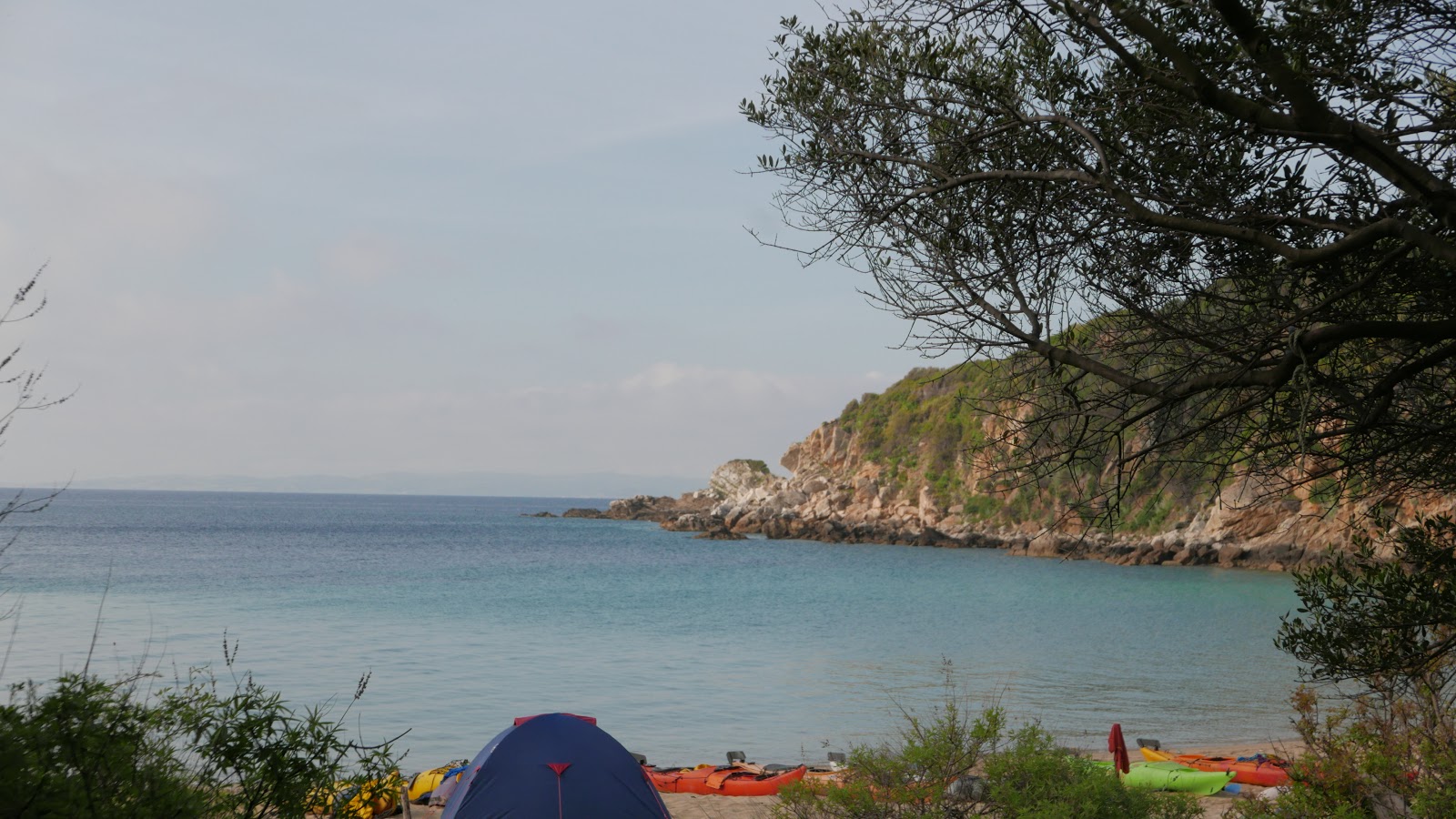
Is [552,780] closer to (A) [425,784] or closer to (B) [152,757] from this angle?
(A) [425,784]

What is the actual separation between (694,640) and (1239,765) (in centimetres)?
1765

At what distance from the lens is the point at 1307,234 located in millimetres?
4137

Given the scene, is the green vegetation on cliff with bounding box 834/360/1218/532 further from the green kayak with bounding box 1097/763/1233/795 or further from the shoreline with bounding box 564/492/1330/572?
the green kayak with bounding box 1097/763/1233/795

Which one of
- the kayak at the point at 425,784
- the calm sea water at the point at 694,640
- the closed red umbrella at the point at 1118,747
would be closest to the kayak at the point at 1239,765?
the closed red umbrella at the point at 1118,747

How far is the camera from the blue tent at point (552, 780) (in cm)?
828

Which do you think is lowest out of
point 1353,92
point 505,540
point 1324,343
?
point 505,540

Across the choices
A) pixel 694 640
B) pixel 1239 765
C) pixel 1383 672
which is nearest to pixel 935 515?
pixel 694 640

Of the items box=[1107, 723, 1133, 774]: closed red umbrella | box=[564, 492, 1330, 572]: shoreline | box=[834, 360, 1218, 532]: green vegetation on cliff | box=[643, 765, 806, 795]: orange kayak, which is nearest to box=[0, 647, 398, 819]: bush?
box=[1107, 723, 1133, 774]: closed red umbrella

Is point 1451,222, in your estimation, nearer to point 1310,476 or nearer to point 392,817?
point 1310,476

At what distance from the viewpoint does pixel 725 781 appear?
473 inches

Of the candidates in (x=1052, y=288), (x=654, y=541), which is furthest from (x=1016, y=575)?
(x=1052, y=288)

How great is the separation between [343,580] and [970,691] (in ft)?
104

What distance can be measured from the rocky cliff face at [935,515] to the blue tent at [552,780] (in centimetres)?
3201

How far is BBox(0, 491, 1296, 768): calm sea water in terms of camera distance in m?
17.8
